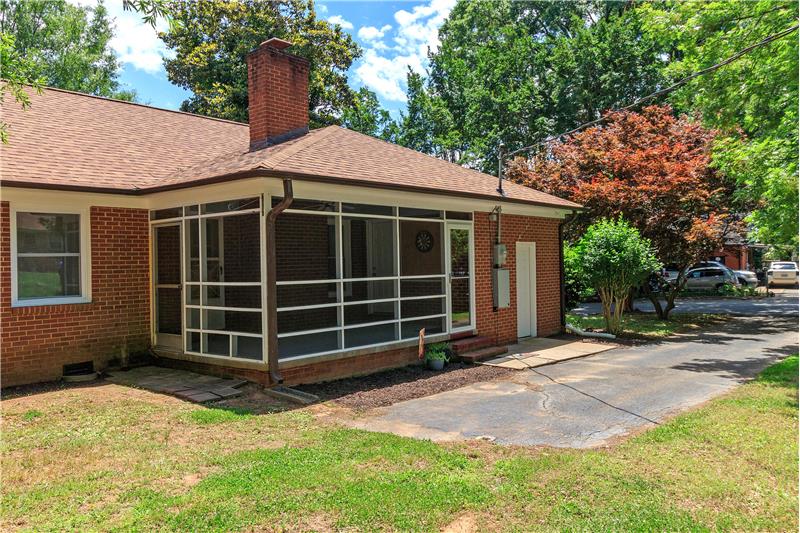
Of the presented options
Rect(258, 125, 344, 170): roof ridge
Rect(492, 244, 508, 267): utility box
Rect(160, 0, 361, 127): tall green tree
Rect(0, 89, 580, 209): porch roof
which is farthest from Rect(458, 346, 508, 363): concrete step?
Rect(160, 0, 361, 127): tall green tree

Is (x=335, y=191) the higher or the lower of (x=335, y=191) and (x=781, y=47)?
the lower

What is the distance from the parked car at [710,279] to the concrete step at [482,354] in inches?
858

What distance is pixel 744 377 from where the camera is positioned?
29.8 feet

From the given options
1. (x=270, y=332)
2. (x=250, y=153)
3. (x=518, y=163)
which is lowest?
(x=270, y=332)

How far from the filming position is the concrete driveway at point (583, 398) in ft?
20.6

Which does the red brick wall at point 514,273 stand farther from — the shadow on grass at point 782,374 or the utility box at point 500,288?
the shadow on grass at point 782,374

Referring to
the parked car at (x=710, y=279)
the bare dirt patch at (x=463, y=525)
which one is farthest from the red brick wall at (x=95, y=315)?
the parked car at (x=710, y=279)

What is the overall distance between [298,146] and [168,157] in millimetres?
3173

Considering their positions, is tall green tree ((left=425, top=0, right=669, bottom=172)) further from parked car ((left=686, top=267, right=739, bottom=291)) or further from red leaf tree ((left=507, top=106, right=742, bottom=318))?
red leaf tree ((left=507, top=106, right=742, bottom=318))

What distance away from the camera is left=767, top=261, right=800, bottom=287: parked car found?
31125 millimetres

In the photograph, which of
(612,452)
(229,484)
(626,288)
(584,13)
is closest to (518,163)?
(626,288)

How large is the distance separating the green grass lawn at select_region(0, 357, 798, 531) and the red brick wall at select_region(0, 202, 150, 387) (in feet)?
6.16

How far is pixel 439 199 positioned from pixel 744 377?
19.3 ft

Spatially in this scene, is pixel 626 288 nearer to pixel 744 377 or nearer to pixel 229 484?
pixel 744 377
